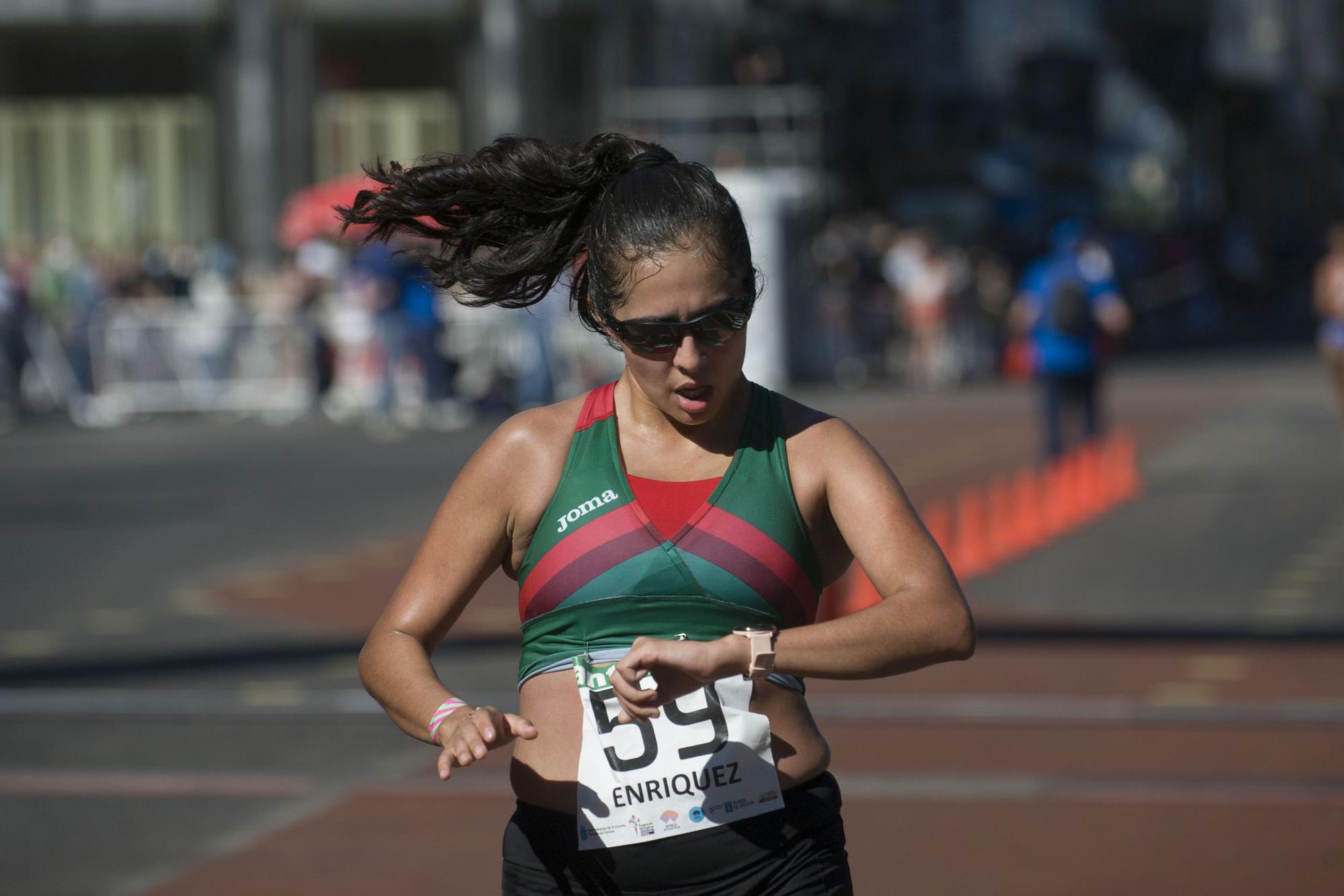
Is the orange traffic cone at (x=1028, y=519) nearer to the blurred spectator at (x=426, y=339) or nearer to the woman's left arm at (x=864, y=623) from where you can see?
the blurred spectator at (x=426, y=339)

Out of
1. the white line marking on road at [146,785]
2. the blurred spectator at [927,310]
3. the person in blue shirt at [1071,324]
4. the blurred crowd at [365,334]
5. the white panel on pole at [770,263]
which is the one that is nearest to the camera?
the white line marking on road at [146,785]

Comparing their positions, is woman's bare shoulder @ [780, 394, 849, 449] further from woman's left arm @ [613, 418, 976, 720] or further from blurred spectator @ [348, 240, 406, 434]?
blurred spectator @ [348, 240, 406, 434]

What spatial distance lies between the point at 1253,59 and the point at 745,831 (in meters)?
68.0

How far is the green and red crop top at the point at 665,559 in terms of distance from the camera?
2.99 meters

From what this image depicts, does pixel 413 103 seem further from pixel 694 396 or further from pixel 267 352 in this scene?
pixel 694 396

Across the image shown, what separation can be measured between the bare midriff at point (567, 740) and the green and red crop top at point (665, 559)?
4cm

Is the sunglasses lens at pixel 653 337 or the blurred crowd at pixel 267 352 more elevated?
the sunglasses lens at pixel 653 337

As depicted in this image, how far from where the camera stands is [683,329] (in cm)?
296

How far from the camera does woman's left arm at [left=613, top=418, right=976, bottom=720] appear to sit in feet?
8.99

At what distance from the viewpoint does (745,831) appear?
304cm

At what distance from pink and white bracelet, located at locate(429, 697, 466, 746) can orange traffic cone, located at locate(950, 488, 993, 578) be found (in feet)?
29.2

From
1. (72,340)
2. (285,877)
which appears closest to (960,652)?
(285,877)

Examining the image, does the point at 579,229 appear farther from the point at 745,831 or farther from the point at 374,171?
the point at 745,831

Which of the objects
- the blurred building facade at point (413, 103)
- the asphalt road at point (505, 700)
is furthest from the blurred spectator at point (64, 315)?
the asphalt road at point (505, 700)
